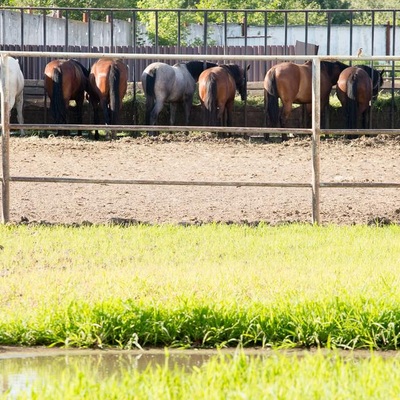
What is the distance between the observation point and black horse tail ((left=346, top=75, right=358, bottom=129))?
1909 centimetres

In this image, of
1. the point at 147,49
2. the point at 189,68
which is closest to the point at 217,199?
the point at 189,68

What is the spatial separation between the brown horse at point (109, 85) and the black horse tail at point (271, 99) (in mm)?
2793

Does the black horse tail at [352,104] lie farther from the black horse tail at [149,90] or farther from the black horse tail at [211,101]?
the black horse tail at [149,90]

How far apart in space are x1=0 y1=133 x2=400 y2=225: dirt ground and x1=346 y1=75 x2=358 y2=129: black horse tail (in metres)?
1.44

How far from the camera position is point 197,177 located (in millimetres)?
12766

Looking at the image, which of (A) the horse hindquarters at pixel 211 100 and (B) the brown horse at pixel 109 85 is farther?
(B) the brown horse at pixel 109 85

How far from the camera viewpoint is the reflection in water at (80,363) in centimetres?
436

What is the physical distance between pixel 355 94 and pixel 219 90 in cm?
267

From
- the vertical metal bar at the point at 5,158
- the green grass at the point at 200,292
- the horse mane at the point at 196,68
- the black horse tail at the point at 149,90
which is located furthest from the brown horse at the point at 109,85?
the green grass at the point at 200,292

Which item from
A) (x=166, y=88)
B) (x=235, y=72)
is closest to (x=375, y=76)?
(x=235, y=72)

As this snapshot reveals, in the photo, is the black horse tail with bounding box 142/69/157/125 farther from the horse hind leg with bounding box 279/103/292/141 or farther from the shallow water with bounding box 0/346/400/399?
the shallow water with bounding box 0/346/400/399

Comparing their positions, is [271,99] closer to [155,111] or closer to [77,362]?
[155,111]

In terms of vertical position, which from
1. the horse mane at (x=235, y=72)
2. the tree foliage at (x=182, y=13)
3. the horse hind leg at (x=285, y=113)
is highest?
the tree foliage at (x=182, y=13)

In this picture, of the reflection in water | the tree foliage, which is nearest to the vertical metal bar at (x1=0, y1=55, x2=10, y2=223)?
the reflection in water
